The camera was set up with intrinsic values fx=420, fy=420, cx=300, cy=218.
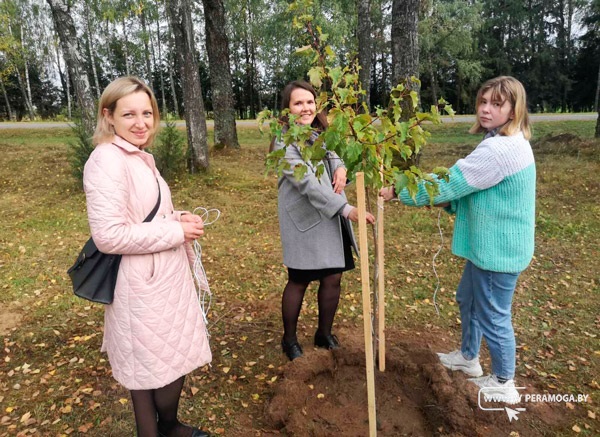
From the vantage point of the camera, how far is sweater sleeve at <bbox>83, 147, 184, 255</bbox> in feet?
6.00

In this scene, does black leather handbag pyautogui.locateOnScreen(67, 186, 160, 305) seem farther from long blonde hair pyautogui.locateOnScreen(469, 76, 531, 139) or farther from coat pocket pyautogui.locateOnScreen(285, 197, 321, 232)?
long blonde hair pyautogui.locateOnScreen(469, 76, 531, 139)

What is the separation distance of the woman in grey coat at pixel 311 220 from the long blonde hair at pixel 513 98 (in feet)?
3.11

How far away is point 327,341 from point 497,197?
170 cm

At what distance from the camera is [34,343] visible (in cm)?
381

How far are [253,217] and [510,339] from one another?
517cm

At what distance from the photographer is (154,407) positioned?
2.25m

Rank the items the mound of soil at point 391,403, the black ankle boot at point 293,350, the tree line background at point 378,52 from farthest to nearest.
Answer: the tree line background at point 378,52 → the black ankle boot at point 293,350 → the mound of soil at point 391,403

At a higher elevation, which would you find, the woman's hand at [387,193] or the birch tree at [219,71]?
the birch tree at [219,71]

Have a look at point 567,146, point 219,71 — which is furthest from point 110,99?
point 567,146

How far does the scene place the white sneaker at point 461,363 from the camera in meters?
3.03

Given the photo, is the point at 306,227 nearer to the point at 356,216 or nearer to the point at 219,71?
the point at 356,216

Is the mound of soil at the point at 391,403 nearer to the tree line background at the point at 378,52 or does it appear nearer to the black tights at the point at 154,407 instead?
the black tights at the point at 154,407

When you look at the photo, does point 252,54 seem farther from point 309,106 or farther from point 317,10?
point 309,106

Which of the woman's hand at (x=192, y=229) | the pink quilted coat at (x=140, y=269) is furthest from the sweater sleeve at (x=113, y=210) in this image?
the woman's hand at (x=192, y=229)
